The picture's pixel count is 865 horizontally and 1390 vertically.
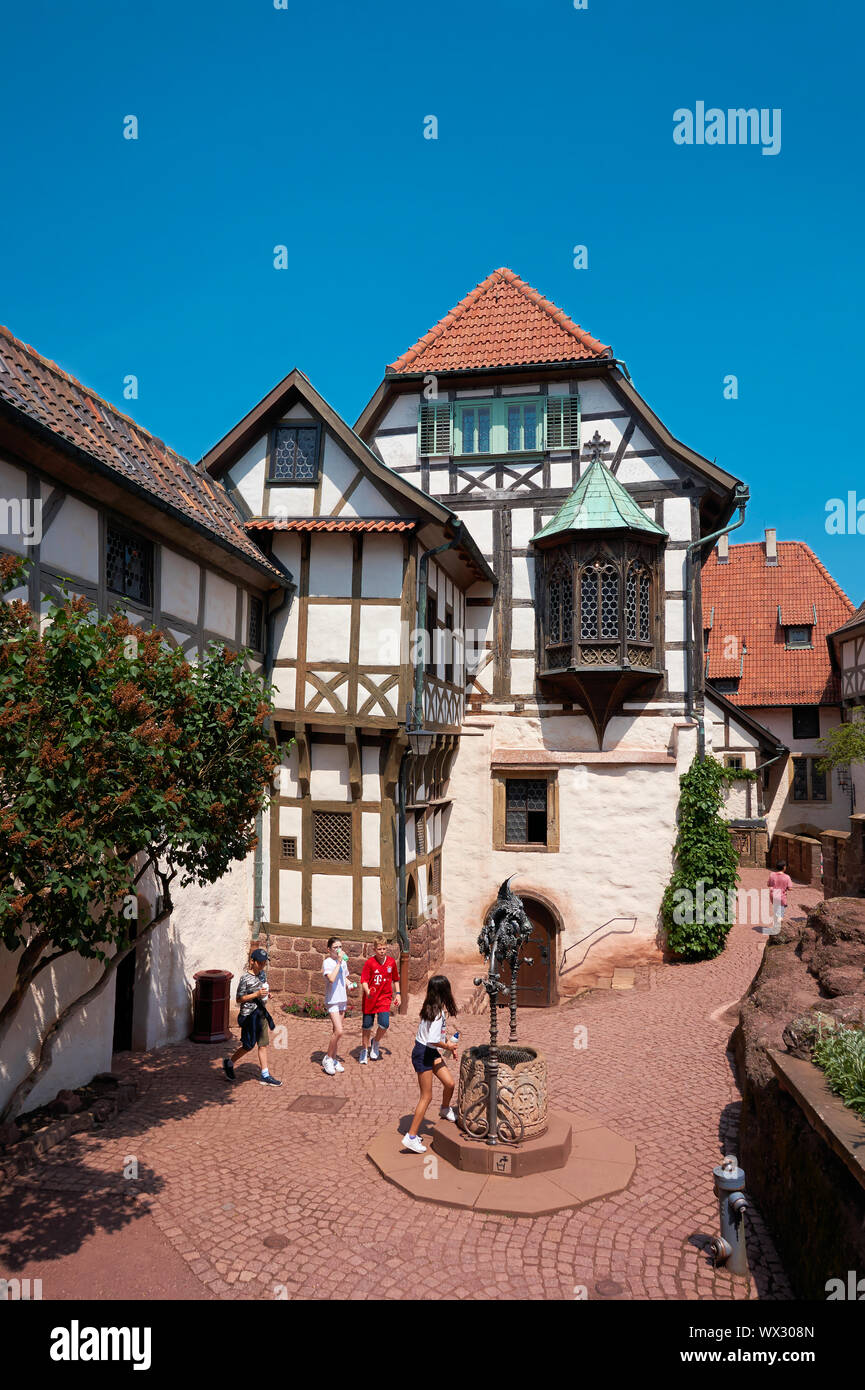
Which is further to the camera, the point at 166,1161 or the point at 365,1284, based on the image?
the point at 166,1161

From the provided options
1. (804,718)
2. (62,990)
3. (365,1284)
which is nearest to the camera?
(365,1284)

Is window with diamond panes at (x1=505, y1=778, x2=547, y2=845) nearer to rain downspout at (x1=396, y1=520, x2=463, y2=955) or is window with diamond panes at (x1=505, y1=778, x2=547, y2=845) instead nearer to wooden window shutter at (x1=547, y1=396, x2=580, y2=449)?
rain downspout at (x1=396, y1=520, x2=463, y2=955)

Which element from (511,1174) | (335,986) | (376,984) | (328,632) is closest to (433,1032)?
(511,1174)

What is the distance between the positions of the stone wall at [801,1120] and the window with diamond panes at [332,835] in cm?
632

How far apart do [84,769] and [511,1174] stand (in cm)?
508

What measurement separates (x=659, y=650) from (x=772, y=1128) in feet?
36.3

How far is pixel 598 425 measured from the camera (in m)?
17.2

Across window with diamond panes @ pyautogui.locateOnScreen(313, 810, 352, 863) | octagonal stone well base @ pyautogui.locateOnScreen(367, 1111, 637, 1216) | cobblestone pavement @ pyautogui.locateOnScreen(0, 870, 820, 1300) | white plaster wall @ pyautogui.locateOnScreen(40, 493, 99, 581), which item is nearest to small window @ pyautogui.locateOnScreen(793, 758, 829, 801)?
cobblestone pavement @ pyautogui.locateOnScreen(0, 870, 820, 1300)

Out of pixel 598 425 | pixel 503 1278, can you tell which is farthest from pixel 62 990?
pixel 598 425

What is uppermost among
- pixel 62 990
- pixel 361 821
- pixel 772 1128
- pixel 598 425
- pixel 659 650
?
pixel 598 425

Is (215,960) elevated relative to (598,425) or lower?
lower

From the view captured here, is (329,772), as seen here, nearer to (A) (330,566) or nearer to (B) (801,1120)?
(A) (330,566)
